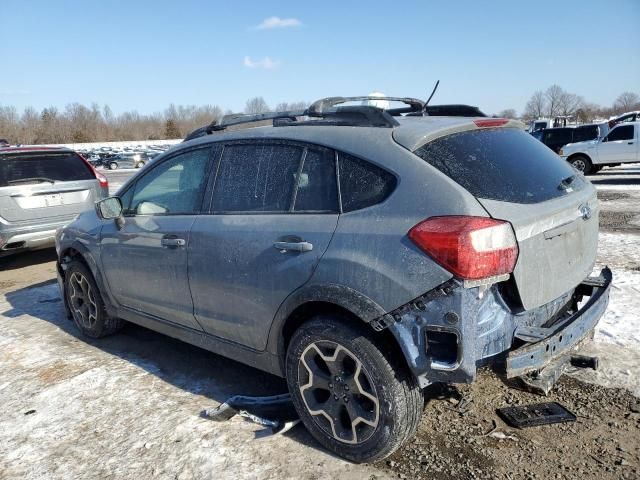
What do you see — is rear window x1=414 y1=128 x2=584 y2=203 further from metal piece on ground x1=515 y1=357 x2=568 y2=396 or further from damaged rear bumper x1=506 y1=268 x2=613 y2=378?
metal piece on ground x1=515 y1=357 x2=568 y2=396

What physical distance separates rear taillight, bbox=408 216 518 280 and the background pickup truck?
1625 centimetres

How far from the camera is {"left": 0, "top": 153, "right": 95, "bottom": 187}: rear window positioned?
282 inches

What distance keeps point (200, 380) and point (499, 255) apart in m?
2.44

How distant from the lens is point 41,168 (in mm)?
7496

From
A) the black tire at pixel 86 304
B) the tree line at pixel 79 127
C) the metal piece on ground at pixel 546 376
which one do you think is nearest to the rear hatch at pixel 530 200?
the metal piece on ground at pixel 546 376

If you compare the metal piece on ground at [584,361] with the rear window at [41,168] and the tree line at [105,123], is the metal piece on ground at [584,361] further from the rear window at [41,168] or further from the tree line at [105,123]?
the tree line at [105,123]

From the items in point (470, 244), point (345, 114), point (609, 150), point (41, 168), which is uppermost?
point (345, 114)

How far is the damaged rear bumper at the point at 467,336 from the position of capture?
91.1 inches

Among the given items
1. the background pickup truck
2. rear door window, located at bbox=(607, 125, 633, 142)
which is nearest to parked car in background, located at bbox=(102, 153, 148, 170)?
the background pickup truck

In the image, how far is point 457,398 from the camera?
131 inches

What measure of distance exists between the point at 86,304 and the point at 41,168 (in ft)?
12.1

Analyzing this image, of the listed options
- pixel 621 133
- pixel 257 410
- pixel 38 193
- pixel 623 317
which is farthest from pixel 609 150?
pixel 257 410

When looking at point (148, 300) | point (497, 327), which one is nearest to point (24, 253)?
point (148, 300)

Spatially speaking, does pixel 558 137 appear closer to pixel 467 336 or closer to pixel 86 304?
pixel 86 304
